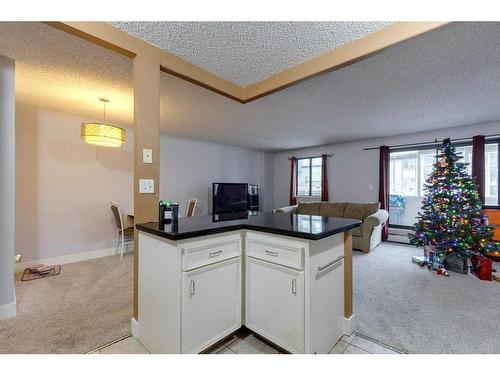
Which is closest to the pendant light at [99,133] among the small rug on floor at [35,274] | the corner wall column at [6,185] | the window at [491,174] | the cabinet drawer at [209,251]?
the corner wall column at [6,185]

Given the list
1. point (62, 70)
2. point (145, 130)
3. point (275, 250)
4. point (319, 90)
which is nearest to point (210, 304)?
point (275, 250)

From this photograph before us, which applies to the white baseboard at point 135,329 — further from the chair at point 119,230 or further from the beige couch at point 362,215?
the beige couch at point 362,215

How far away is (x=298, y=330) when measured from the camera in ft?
4.64

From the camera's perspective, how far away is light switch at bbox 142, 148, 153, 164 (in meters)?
1.74

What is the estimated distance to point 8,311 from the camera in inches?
78.6

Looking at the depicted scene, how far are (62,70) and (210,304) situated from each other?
265 centimetres

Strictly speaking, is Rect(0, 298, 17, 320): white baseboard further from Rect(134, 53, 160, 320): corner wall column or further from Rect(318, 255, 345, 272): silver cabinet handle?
Rect(318, 255, 345, 272): silver cabinet handle

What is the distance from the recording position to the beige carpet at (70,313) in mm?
1679

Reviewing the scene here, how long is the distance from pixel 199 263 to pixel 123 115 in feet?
10.8

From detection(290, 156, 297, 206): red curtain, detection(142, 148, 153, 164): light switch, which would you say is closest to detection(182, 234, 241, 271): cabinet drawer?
detection(142, 148, 153, 164): light switch

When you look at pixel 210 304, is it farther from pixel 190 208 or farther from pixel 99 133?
pixel 190 208

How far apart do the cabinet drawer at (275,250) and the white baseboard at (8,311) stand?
7.36 feet

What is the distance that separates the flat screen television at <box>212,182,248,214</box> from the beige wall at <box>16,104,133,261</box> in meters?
2.03
